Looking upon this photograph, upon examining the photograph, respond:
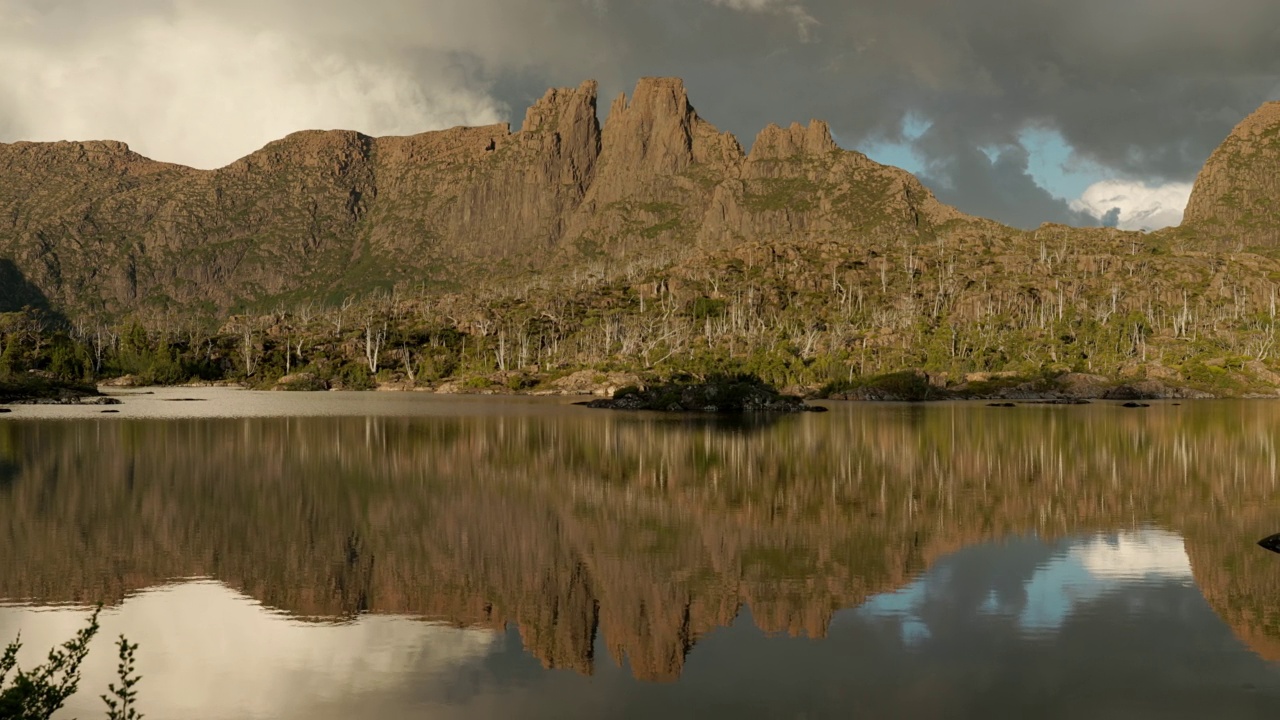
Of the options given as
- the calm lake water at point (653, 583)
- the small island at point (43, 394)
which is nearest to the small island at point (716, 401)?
the calm lake water at point (653, 583)

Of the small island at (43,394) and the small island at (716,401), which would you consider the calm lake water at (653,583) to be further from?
the small island at (43,394)

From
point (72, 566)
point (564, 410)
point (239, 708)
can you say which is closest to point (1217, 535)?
point (239, 708)

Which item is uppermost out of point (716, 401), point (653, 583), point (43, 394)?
point (43, 394)

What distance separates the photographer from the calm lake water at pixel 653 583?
16.0m

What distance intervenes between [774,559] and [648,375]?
377ft

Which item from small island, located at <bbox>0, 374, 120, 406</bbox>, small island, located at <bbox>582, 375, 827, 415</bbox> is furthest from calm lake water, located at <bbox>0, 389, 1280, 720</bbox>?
small island, located at <bbox>0, 374, 120, 406</bbox>

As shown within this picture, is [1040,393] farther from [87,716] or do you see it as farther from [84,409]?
[87,716]

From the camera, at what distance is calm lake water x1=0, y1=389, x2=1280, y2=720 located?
16.0 meters

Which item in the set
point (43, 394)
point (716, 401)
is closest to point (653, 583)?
point (716, 401)

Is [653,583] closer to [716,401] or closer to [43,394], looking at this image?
[716,401]

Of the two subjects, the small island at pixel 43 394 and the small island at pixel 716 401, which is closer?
the small island at pixel 716 401

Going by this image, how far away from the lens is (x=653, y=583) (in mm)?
23000

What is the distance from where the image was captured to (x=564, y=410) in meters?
102

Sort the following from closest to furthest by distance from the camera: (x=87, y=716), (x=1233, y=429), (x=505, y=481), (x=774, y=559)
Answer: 1. (x=87, y=716)
2. (x=774, y=559)
3. (x=505, y=481)
4. (x=1233, y=429)
